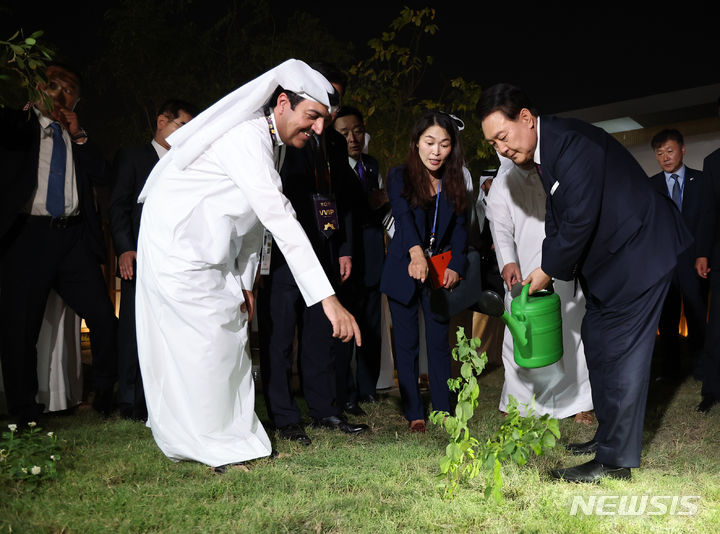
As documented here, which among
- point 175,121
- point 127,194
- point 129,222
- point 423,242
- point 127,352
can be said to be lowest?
point 127,352

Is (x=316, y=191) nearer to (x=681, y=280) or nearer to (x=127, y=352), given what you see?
(x=127, y=352)

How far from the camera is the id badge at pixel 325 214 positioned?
443 cm

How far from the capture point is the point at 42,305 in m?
4.73

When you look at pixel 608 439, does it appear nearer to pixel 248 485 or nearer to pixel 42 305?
pixel 248 485

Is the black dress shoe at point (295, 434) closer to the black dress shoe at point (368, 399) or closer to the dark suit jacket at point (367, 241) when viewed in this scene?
the black dress shoe at point (368, 399)

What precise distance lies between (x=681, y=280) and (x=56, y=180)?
5178 millimetres

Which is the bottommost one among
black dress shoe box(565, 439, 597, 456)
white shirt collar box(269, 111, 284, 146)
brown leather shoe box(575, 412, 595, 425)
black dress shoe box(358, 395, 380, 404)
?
brown leather shoe box(575, 412, 595, 425)

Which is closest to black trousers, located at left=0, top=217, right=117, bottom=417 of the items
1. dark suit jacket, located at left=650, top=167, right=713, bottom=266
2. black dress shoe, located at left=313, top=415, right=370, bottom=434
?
black dress shoe, located at left=313, top=415, right=370, bottom=434

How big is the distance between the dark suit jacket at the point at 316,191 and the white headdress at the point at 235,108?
89 cm

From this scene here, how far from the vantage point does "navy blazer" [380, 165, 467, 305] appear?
450 cm

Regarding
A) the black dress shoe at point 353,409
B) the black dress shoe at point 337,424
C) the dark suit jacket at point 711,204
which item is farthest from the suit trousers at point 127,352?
the dark suit jacket at point 711,204

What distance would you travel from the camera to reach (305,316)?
14.7 feet

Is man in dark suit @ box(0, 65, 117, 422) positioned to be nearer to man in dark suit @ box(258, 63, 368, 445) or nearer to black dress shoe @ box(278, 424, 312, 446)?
man in dark suit @ box(258, 63, 368, 445)

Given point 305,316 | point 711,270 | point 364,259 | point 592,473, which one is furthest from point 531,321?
point 711,270
